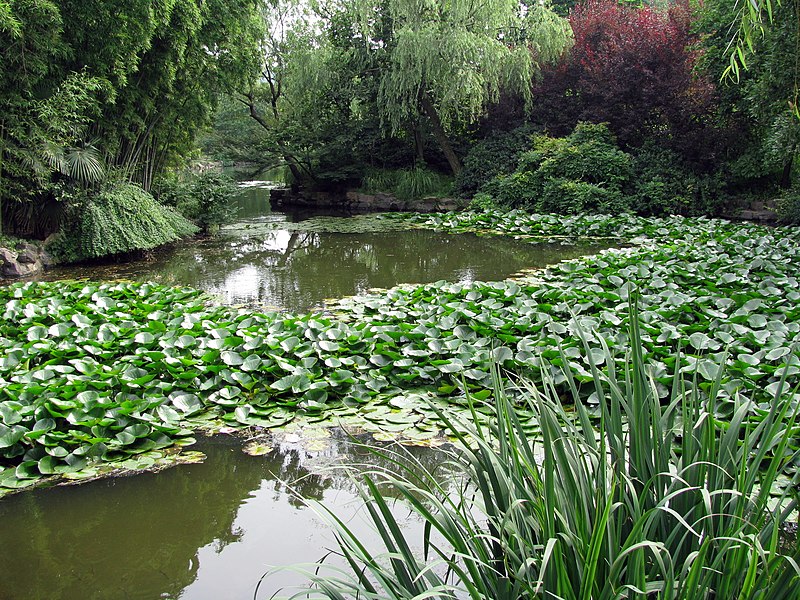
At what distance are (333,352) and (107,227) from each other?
15.8 ft

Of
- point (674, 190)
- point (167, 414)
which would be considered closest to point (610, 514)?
point (167, 414)

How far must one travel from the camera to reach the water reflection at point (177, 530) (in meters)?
2.07

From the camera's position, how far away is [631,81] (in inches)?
449

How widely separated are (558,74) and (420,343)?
10.7 m

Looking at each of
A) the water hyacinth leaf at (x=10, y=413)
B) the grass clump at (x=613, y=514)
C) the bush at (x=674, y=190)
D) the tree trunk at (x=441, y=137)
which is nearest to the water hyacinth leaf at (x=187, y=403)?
the water hyacinth leaf at (x=10, y=413)

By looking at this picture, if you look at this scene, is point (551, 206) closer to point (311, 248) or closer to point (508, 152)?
point (508, 152)

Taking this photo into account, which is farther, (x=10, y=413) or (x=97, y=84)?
(x=97, y=84)

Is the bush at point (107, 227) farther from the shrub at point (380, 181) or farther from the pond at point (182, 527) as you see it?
the shrub at point (380, 181)

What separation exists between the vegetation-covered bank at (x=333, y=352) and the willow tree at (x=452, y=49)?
7570 mm

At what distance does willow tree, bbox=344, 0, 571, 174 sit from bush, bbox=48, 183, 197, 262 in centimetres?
615

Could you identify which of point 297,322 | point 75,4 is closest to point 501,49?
point 75,4

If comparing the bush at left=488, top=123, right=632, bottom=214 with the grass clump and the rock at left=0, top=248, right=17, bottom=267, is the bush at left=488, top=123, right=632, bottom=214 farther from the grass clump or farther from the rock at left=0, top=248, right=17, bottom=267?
the grass clump

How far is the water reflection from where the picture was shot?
81.7 inches

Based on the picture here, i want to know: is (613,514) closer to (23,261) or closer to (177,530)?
(177,530)
